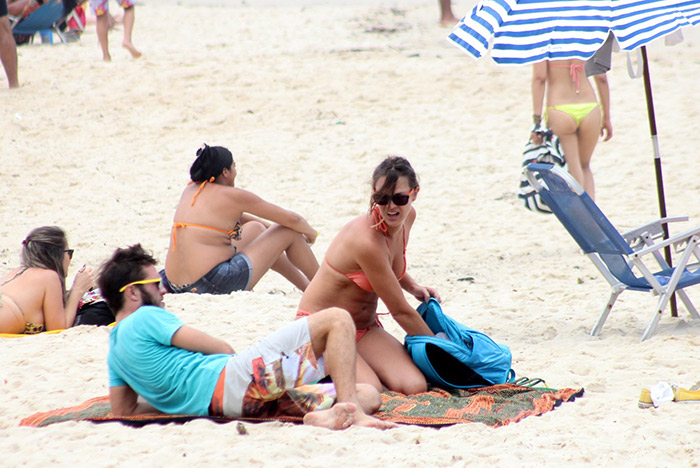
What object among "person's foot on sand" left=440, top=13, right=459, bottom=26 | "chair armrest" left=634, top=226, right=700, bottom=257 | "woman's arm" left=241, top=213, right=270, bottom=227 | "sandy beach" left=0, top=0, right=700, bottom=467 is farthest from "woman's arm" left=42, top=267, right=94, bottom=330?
"person's foot on sand" left=440, top=13, right=459, bottom=26

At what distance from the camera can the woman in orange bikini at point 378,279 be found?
3.57 metres

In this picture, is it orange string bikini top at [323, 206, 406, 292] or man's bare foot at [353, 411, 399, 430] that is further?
orange string bikini top at [323, 206, 406, 292]

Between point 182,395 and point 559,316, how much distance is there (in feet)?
9.27

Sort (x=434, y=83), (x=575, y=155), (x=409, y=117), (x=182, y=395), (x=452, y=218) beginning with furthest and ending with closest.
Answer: (x=434, y=83), (x=409, y=117), (x=452, y=218), (x=575, y=155), (x=182, y=395)

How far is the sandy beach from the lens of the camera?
2893 millimetres

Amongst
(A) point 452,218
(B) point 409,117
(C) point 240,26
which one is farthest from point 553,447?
(C) point 240,26

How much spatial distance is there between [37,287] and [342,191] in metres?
4.28

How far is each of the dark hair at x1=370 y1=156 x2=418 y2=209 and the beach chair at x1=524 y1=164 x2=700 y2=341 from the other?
4.16ft

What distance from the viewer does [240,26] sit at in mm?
14484

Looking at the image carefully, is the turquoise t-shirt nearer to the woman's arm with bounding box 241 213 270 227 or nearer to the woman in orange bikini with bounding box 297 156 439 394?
the woman in orange bikini with bounding box 297 156 439 394

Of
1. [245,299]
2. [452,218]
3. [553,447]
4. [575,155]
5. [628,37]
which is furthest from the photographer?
[452,218]

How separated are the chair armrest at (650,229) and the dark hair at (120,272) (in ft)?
9.31

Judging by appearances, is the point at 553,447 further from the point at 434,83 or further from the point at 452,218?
the point at 434,83

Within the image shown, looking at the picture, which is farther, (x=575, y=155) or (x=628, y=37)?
(x=575, y=155)
